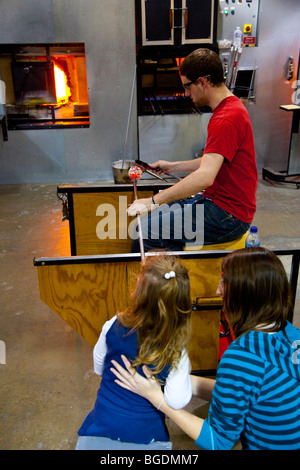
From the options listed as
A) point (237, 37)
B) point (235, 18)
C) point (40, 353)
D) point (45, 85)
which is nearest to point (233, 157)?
point (40, 353)

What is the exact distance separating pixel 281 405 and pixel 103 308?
129 centimetres

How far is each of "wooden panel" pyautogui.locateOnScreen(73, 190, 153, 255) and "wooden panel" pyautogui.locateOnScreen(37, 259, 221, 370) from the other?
1.02 meters

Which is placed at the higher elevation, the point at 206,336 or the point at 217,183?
the point at 217,183

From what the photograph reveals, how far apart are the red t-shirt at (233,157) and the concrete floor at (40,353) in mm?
1083

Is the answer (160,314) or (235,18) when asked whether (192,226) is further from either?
(235,18)

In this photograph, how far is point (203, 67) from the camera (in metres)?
2.51

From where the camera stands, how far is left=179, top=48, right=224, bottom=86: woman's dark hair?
2508 mm

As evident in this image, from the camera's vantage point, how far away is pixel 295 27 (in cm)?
604

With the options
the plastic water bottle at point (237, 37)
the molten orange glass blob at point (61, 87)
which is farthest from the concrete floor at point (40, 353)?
the plastic water bottle at point (237, 37)

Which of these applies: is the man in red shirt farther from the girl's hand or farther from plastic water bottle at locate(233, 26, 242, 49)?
plastic water bottle at locate(233, 26, 242, 49)

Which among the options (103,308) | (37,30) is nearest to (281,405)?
Result: (103,308)

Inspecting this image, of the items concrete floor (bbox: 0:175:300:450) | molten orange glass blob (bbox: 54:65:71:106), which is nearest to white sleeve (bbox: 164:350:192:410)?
concrete floor (bbox: 0:175:300:450)

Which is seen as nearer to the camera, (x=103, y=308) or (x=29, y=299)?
(x=103, y=308)

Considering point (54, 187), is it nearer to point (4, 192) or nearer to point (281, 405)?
point (4, 192)
